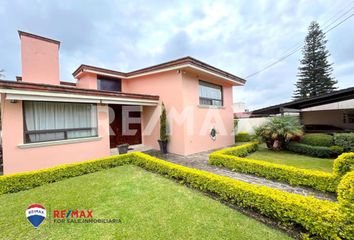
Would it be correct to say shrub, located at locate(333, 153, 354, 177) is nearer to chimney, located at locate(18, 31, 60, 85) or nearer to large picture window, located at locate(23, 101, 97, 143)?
large picture window, located at locate(23, 101, 97, 143)

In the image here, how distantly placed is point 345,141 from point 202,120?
23.9 feet

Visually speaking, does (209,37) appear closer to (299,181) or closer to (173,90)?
(173,90)

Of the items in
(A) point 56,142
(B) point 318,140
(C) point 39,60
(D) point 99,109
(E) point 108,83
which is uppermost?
(C) point 39,60

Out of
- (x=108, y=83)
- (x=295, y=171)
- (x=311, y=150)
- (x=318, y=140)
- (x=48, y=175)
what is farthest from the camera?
(x=108, y=83)

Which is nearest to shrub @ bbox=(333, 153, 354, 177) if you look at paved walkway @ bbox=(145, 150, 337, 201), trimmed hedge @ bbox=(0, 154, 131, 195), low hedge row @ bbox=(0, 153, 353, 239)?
paved walkway @ bbox=(145, 150, 337, 201)

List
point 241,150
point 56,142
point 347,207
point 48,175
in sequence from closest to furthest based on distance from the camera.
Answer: point 347,207 < point 48,175 < point 56,142 < point 241,150

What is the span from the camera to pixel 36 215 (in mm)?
3465

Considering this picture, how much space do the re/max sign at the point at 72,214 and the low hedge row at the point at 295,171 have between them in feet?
17.2

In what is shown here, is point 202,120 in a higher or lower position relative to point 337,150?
higher

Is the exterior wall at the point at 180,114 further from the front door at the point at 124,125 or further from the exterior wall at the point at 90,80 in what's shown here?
the exterior wall at the point at 90,80

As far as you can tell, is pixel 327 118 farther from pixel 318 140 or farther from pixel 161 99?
pixel 161 99

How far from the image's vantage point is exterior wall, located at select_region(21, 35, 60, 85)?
327 inches

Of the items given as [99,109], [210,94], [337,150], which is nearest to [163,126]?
[99,109]

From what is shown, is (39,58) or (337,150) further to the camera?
(39,58)
